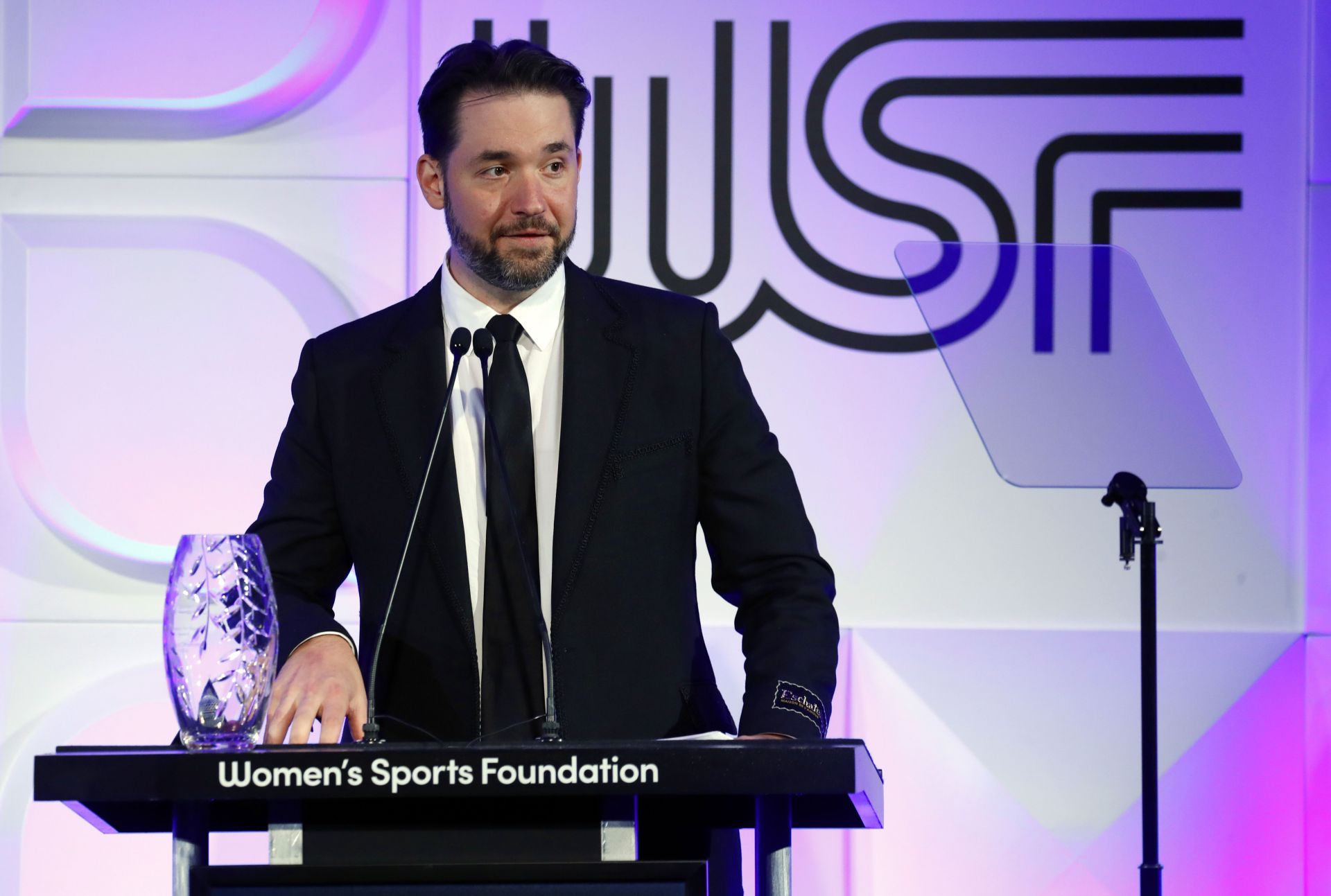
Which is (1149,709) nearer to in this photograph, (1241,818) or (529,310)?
(1241,818)

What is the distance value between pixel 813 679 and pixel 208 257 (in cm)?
230

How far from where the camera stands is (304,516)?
7.76 feet

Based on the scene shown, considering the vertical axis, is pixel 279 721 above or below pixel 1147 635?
below

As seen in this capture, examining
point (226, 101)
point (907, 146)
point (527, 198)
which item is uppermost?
point (226, 101)

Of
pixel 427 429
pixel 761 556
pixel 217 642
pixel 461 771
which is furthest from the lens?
pixel 427 429

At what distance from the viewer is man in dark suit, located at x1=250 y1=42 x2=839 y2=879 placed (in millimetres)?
2246

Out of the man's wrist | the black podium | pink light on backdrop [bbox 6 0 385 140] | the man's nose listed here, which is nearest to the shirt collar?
the man's nose

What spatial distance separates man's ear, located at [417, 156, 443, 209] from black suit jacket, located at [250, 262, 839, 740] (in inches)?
9.4

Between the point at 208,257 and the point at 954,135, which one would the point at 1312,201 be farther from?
the point at 208,257

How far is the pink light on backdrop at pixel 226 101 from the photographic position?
374 centimetres

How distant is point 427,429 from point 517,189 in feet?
1.24

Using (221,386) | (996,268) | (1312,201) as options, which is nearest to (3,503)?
(221,386)

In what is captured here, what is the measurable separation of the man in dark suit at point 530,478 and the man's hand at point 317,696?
27 cm

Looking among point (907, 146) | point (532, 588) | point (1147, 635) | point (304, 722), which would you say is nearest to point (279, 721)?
point (304, 722)
